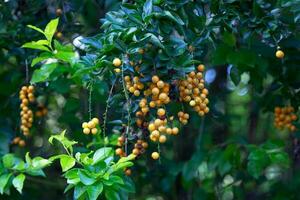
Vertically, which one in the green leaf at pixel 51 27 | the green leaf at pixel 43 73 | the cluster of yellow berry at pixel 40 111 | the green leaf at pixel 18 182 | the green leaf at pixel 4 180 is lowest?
the cluster of yellow berry at pixel 40 111

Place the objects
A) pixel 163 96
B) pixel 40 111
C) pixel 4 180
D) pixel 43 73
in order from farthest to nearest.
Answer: pixel 40 111 → pixel 43 73 → pixel 4 180 → pixel 163 96

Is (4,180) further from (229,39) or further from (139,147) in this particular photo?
(229,39)

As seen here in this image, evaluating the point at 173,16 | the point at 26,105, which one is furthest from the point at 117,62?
the point at 26,105

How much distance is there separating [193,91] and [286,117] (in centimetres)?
99

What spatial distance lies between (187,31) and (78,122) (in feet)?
3.41

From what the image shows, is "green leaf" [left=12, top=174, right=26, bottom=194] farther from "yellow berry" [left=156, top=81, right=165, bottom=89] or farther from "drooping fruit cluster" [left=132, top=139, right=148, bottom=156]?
"yellow berry" [left=156, top=81, right=165, bottom=89]

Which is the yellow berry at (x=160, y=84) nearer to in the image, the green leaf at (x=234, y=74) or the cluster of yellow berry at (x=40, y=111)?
the green leaf at (x=234, y=74)

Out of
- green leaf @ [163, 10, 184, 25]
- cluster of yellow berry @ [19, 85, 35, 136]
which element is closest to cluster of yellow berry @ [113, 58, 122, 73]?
green leaf @ [163, 10, 184, 25]

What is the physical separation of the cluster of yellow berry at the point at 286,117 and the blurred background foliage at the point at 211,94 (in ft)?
0.18

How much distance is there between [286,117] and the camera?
107 inches

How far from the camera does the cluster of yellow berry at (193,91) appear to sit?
5.95ft

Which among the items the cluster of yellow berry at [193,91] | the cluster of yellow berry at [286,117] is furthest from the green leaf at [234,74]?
the cluster of yellow berry at [193,91]

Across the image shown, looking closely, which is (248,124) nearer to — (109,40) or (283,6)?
(283,6)

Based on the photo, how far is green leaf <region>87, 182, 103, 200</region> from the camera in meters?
1.79
